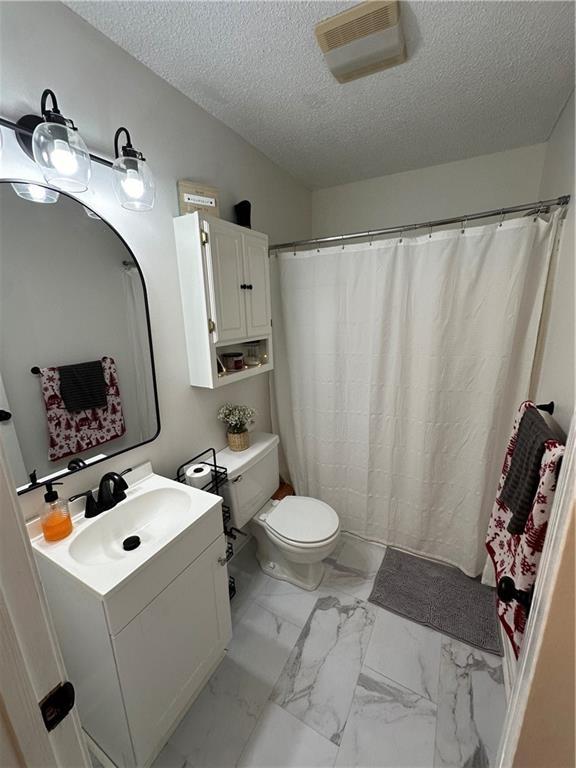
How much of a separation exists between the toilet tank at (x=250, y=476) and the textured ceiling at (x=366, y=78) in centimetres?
168

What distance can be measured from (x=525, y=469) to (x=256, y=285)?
1.37m

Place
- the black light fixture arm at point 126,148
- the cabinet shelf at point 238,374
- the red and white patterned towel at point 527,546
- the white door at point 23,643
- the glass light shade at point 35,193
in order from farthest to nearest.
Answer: the cabinet shelf at point 238,374 → the black light fixture arm at point 126,148 → the glass light shade at point 35,193 → the red and white patterned towel at point 527,546 → the white door at point 23,643

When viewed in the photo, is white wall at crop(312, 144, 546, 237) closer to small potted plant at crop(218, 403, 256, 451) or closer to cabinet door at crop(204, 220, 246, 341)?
cabinet door at crop(204, 220, 246, 341)

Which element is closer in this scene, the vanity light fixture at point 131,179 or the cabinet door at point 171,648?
the cabinet door at point 171,648

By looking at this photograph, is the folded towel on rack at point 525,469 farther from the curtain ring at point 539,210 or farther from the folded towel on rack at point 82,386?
the folded towel on rack at point 82,386

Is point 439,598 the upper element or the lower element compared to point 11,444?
lower

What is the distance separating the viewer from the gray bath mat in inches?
59.4

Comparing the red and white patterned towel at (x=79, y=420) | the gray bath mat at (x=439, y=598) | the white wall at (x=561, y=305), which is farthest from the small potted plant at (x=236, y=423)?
the white wall at (x=561, y=305)

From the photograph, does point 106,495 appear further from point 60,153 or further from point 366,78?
point 366,78

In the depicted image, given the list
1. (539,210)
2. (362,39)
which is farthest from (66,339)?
(539,210)

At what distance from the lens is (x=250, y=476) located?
→ 1675 millimetres

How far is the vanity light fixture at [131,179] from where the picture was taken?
3.48 ft

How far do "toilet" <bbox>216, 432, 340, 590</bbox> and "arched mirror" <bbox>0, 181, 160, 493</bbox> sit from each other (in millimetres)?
540

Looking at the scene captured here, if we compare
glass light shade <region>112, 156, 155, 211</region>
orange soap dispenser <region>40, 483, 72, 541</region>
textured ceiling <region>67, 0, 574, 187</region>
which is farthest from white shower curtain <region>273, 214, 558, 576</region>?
orange soap dispenser <region>40, 483, 72, 541</region>
